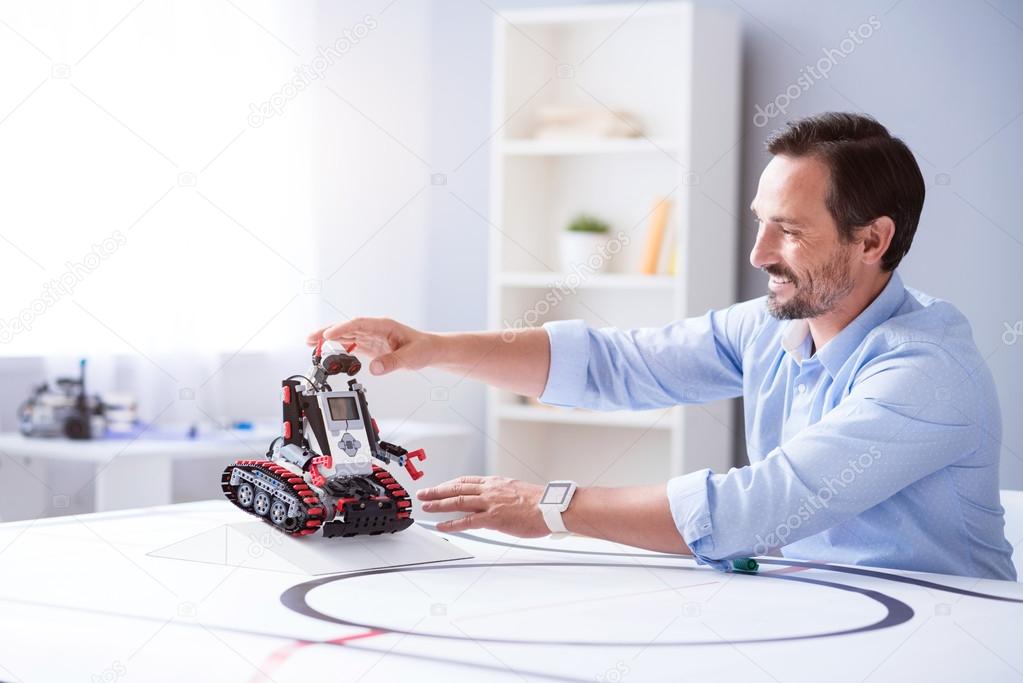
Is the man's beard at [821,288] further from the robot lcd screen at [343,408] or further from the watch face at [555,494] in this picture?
the robot lcd screen at [343,408]

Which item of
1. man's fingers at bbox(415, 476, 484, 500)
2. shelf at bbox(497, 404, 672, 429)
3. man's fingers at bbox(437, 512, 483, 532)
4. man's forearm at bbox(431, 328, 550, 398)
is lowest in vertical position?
shelf at bbox(497, 404, 672, 429)

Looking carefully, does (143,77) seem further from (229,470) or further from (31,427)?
(229,470)

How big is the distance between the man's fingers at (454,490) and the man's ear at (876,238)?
0.64m

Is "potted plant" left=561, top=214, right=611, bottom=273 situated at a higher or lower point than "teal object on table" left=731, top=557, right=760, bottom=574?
higher

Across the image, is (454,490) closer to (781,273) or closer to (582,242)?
(781,273)

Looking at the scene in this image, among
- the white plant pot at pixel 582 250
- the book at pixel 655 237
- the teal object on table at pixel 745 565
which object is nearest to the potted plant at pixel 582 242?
the white plant pot at pixel 582 250

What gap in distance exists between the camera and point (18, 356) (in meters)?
3.18

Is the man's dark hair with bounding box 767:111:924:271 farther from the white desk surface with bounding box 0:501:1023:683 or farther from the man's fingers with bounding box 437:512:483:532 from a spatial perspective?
the man's fingers with bounding box 437:512:483:532

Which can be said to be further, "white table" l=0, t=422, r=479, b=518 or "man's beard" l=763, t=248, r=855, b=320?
"white table" l=0, t=422, r=479, b=518

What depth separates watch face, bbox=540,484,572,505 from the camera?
4.63 ft

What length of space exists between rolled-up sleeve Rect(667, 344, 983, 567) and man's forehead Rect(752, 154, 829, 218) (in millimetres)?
275

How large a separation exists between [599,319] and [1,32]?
6.61 feet

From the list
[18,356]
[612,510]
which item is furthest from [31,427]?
[612,510]

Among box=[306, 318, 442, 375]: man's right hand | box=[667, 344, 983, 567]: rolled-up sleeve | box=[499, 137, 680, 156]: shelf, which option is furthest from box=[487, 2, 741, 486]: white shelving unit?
box=[667, 344, 983, 567]: rolled-up sleeve
